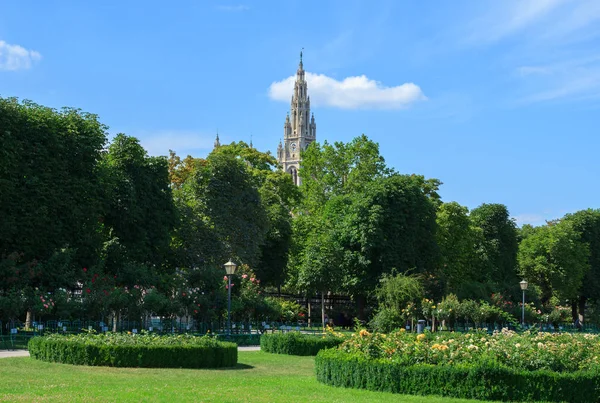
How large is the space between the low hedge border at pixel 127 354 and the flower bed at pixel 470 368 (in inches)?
178

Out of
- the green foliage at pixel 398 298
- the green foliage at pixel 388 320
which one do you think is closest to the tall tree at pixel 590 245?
the green foliage at pixel 398 298

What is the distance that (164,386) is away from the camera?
53.2 feet

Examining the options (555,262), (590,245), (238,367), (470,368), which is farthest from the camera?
(590,245)

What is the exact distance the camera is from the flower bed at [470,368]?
1568 centimetres

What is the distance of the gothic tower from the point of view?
166000mm

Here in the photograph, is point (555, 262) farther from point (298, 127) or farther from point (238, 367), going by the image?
point (298, 127)

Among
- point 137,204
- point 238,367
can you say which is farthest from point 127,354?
point 137,204

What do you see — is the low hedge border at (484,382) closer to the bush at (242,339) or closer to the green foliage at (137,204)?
the bush at (242,339)

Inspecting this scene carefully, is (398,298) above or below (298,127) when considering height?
below

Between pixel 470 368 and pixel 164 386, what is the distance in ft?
20.7

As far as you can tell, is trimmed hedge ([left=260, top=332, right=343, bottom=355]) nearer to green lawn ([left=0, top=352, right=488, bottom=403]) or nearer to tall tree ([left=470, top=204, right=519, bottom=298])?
green lawn ([left=0, top=352, right=488, bottom=403])

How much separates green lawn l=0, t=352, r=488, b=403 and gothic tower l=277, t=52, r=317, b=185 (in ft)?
473

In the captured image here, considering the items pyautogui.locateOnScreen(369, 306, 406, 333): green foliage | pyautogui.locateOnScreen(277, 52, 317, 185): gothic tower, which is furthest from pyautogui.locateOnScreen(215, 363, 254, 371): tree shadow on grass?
pyautogui.locateOnScreen(277, 52, 317, 185): gothic tower

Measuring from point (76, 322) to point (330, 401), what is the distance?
20.2 metres
